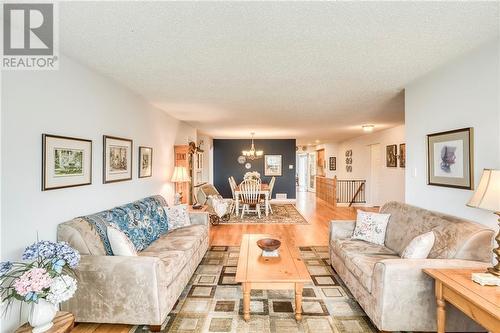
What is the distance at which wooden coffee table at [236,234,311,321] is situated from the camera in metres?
2.29

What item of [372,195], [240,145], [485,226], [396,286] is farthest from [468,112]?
[240,145]

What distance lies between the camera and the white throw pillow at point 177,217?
3.83m

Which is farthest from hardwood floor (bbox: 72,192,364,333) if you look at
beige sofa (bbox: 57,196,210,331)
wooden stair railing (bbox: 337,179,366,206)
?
beige sofa (bbox: 57,196,210,331)

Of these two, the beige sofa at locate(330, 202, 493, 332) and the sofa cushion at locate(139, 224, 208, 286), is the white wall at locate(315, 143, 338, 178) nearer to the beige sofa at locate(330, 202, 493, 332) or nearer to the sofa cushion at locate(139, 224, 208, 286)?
the sofa cushion at locate(139, 224, 208, 286)

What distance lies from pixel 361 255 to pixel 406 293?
67 centimetres

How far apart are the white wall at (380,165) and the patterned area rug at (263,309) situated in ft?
16.0

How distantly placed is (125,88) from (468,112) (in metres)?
3.71

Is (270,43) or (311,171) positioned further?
(311,171)

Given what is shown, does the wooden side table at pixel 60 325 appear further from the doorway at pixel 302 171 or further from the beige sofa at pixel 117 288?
A: the doorway at pixel 302 171

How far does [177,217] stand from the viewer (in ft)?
12.8

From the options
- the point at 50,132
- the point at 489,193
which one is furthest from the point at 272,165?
the point at 489,193

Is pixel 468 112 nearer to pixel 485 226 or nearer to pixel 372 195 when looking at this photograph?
pixel 485 226

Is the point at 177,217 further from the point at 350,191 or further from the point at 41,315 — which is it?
the point at 350,191

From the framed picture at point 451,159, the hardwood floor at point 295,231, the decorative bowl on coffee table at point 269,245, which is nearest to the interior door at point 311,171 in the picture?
the hardwood floor at point 295,231
